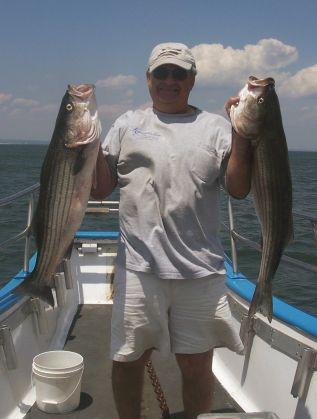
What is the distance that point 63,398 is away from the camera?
3.92 m

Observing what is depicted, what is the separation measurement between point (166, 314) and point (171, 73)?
1388mm

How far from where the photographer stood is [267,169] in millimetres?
2695

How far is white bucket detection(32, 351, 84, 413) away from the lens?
12.7 feet

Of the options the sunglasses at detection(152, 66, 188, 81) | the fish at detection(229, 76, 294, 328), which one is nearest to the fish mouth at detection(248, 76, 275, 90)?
the fish at detection(229, 76, 294, 328)

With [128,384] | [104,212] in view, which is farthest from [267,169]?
[104,212]

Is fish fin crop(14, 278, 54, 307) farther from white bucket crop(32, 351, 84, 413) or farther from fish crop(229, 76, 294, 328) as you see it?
fish crop(229, 76, 294, 328)

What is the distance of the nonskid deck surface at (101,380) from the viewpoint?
3959 millimetres

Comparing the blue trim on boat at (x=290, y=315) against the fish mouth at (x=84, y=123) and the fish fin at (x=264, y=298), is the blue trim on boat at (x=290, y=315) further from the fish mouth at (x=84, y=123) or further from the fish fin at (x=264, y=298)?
the fish mouth at (x=84, y=123)

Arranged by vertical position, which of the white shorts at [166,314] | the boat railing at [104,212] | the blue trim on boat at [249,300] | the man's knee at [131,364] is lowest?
the man's knee at [131,364]

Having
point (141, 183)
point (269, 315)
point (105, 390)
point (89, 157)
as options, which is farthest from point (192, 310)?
point (105, 390)

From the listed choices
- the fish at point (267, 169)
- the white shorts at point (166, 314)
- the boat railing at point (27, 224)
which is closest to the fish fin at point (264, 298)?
the fish at point (267, 169)

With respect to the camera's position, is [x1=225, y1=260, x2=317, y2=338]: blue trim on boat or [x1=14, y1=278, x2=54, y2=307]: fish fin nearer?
[x1=14, y1=278, x2=54, y2=307]: fish fin

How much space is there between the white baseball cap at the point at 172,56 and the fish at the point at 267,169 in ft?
1.54

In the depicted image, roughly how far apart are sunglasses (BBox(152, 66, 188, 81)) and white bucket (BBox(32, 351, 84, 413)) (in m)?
2.30
